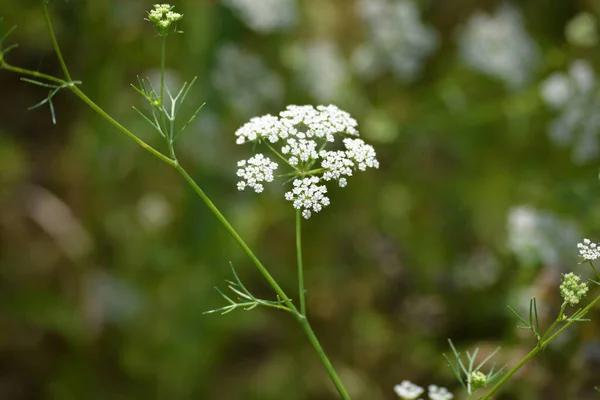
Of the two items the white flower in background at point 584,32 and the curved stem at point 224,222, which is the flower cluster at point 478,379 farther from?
the white flower in background at point 584,32

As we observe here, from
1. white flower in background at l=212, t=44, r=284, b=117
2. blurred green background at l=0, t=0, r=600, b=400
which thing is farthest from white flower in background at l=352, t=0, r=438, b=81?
white flower in background at l=212, t=44, r=284, b=117

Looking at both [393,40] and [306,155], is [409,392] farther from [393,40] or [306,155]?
[393,40]

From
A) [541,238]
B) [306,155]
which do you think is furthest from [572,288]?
[541,238]

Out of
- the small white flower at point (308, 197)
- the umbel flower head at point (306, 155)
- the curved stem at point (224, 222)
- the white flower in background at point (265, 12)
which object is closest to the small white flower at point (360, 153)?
the umbel flower head at point (306, 155)

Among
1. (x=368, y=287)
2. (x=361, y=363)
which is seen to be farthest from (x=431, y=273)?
(x=361, y=363)

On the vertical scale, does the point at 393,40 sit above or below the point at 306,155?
above
